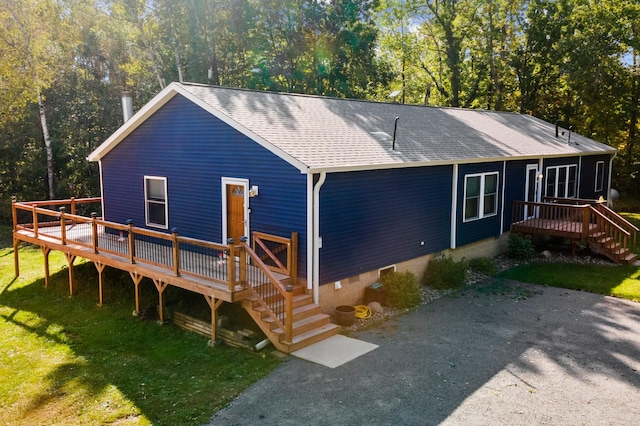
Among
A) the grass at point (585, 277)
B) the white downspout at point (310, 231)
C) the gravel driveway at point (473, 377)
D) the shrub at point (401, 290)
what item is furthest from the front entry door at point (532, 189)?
the white downspout at point (310, 231)

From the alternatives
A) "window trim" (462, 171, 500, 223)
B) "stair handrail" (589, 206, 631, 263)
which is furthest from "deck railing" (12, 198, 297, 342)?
"stair handrail" (589, 206, 631, 263)

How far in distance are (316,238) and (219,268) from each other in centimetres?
227

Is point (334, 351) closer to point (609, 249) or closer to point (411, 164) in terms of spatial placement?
point (411, 164)

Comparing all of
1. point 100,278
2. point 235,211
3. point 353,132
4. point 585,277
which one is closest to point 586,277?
point 585,277

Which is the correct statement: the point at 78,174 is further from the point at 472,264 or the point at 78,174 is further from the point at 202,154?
the point at 472,264

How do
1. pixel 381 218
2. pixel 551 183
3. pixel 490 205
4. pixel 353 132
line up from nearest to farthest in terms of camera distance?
pixel 381 218, pixel 353 132, pixel 490 205, pixel 551 183

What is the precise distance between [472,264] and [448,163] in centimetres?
350

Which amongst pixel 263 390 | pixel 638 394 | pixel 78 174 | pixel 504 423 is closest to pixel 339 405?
pixel 263 390

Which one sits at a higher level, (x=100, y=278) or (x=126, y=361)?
(x=100, y=278)

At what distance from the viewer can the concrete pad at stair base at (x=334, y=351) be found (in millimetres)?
9250

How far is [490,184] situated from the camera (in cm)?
1630

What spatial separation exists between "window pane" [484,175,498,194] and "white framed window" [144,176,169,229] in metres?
9.55

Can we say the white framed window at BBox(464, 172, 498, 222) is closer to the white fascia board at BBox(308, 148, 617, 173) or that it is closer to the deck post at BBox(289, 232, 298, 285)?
the white fascia board at BBox(308, 148, 617, 173)

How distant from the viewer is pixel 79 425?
24.9ft
